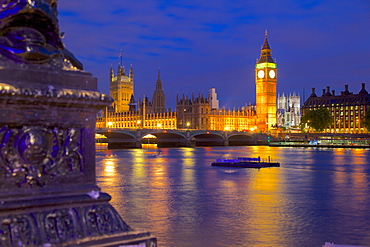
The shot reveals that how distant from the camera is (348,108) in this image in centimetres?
11438

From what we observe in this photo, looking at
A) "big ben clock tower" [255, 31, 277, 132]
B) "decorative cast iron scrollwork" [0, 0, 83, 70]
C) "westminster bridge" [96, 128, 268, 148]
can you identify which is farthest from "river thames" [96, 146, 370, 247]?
"big ben clock tower" [255, 31, 277, 132]

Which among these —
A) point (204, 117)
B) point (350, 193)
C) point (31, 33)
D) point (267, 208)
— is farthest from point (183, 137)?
point (31, 33)

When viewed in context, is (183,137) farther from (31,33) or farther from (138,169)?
(31,33)

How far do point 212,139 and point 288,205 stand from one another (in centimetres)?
7321

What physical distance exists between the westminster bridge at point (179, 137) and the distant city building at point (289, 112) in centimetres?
6111

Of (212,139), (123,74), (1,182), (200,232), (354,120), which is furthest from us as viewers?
(123,74)

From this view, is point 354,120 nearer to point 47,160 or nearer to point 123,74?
point 123,74

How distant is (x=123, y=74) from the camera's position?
5910 inches

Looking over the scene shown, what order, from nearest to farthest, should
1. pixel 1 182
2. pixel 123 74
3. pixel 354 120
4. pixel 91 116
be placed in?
pixel 1 182
pixel 91 116
pixel 354 120
pixel 123 74

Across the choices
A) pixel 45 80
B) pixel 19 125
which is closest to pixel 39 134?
pixel 19 125

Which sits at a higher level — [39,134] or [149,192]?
[39,134]

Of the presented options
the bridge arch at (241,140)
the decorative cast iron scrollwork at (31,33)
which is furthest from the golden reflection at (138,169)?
the bridge arch at (241,140)

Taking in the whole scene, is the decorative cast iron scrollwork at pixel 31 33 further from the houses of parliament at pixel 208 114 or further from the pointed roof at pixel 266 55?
the pointed roof at pixel 266 55

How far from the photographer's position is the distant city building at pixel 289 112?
158000 mm
